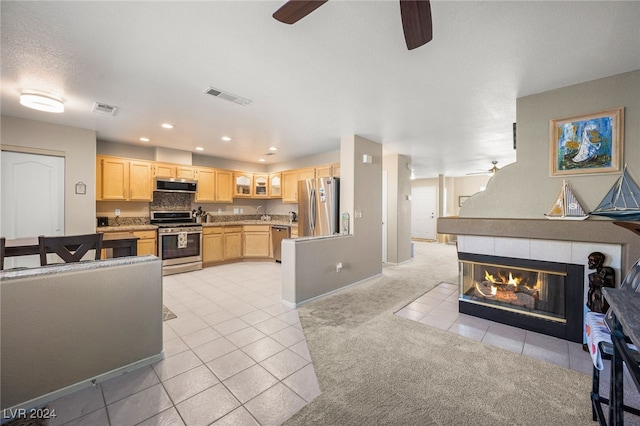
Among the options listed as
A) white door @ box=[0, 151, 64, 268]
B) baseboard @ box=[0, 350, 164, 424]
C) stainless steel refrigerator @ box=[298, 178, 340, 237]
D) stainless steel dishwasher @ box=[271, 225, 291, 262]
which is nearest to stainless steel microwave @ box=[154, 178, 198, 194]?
white door @ box=[0, 151, 64, 268]

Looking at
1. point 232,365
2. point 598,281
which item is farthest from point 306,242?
point 598,281

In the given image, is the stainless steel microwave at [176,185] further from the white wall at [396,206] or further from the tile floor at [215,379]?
the white wall at [396,206]

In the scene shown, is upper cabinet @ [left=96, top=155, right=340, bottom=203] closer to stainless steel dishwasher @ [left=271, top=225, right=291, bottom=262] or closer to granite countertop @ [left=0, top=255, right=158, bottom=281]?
stainless steel dishwasher @ [left=271, top=225, right=291, bottom=262]

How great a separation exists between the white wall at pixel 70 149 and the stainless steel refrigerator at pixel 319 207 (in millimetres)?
3452

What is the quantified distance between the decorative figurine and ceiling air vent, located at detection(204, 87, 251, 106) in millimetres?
3814

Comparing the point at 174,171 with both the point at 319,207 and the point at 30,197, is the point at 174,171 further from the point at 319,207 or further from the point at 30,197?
the point at 319,207

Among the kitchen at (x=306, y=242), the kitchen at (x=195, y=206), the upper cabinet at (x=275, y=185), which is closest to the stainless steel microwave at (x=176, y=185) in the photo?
the kitchen at (x=195, y=206)

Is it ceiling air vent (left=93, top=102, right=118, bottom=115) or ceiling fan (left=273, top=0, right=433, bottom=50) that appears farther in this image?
ceiling air vent (left=93, top=102, right=118, bottom=115)

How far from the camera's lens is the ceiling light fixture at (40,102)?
2.71 m

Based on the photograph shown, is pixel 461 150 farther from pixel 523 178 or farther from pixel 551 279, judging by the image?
pixel 551 279

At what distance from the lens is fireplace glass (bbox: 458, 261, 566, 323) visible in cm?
266

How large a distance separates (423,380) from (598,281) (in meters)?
1.87

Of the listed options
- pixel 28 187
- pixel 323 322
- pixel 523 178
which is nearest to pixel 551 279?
pixel 523 178

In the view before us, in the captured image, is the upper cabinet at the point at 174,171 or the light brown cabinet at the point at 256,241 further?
the light brown cabinet at the point at 256,241
